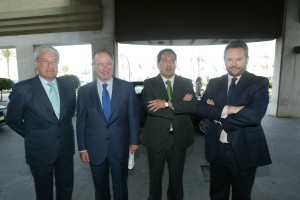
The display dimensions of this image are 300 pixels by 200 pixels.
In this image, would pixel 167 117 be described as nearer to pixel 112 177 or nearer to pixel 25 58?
pixel 112 177

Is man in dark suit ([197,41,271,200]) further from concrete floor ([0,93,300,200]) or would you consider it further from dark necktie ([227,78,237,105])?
concrete floor ([0,93,300,200])

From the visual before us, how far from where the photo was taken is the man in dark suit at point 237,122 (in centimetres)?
213

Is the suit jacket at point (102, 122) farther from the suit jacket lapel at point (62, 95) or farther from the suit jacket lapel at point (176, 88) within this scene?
the suit jacket lapel at point (176, 88)

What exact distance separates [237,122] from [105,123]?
52.1 inches

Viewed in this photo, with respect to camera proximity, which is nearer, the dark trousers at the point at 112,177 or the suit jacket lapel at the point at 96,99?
the suit jacket lapel at the point at 96,99

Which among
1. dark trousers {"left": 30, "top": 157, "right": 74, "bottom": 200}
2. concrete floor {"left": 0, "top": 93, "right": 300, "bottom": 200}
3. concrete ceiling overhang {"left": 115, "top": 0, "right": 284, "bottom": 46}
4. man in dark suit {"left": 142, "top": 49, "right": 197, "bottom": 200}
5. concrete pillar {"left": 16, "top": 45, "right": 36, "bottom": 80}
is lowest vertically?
concrete floor {"left": 0, "top": 93, "right": 300, "bottom": 200}

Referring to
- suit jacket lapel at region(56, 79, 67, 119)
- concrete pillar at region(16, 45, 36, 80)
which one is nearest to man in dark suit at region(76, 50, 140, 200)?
suit jacket lapel at region(56, 79, 67, 119)

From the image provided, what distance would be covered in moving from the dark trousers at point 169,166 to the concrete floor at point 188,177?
51 centimetres

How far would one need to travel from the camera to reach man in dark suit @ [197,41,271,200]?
2133mm

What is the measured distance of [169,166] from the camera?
2730 mm

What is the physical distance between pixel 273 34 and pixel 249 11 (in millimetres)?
1396

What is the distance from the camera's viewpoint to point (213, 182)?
2504 mm

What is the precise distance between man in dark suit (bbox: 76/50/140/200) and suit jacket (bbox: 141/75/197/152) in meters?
0.26

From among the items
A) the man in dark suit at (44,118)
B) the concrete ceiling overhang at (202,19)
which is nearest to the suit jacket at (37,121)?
the man in dark suit at (44,118)
